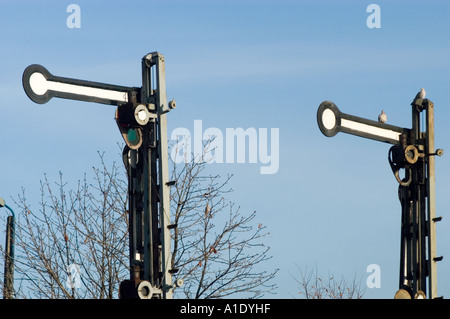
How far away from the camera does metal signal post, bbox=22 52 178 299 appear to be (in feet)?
37.0

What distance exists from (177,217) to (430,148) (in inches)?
225

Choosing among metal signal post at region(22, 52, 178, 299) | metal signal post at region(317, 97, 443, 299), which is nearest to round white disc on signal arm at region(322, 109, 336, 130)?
metal signal post at region(317, 97, 443, 299)

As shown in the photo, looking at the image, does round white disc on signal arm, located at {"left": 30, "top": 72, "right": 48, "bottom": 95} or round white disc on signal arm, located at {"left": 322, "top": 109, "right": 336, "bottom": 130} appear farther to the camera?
round white disc on signal arm, located at {"left": 322, "top": 109, "right": 336, "bottom": 130}

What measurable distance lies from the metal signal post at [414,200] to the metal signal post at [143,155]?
3139 mm

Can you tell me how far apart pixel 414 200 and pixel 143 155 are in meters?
4.28

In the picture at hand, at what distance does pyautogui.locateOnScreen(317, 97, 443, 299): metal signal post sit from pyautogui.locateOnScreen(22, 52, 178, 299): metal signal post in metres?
3.14

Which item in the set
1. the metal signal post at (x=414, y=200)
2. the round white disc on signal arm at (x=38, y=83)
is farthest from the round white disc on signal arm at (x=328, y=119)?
the round white disc on signal arm at (x=38, y=83)

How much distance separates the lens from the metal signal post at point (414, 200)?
13.7m

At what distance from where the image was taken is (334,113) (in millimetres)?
12992

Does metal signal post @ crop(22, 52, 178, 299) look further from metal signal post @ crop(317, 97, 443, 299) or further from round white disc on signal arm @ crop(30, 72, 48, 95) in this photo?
metal signal post @ crop(317, 97, 443, 299)
